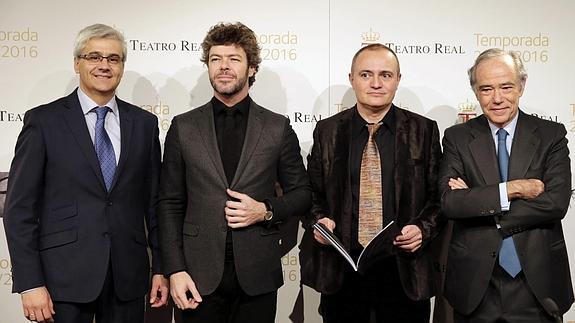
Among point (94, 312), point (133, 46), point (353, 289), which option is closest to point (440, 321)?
point (353, 289)

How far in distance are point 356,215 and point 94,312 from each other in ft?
4.07

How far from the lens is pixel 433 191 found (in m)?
2.92

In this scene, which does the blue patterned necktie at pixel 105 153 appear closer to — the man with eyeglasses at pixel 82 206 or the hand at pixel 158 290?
the man with eyeglasses at pixel 82 206

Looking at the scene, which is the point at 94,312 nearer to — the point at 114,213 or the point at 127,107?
the point at 114,213

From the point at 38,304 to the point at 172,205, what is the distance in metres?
0.68

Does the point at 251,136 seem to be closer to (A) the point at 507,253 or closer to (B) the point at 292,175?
(B) the point at 292,175

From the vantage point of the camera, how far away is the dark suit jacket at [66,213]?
2520 mm

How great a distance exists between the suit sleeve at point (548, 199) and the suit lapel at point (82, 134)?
1720 mm

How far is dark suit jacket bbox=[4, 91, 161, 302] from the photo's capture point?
2.52 m

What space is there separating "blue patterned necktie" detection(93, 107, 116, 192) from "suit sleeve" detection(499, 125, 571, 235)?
1673 millimetres

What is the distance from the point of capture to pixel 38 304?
248 centimetres

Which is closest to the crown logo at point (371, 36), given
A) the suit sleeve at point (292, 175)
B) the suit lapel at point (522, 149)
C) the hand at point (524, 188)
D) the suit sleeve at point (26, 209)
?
the suit sleeve at point (292, 175)

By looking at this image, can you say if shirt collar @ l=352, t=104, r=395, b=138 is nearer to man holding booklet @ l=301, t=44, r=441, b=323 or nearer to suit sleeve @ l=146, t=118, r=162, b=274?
man holding booklet @ l=301, t=44, r=441, b=323

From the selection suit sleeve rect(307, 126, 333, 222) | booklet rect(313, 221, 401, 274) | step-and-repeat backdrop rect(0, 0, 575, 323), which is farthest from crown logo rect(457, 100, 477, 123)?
booklet rect(313, 221, 401, 274)
